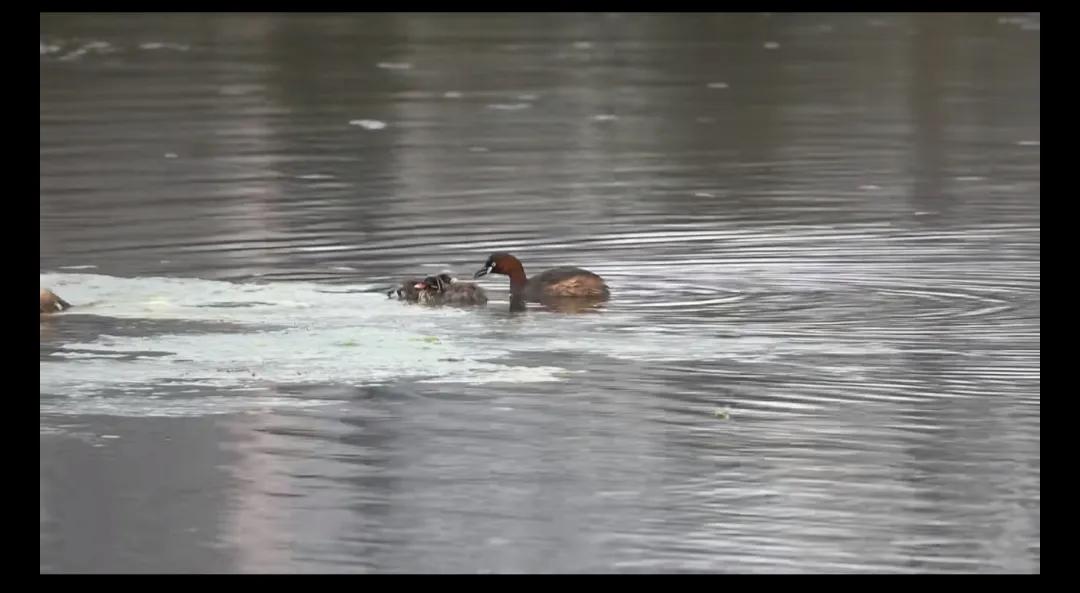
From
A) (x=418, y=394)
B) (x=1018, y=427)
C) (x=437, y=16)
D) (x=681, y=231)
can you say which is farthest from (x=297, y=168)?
(x=437, y=16)

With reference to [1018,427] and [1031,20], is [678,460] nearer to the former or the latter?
[1018,427]

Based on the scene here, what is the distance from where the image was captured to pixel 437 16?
Answer: 3925 centimetres

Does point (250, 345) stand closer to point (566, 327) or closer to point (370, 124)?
point (566, 327)

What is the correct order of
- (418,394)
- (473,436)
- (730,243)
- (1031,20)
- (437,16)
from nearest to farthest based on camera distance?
(473,436) → (418,394) → (730,243) → (1031,20) → (437,16)

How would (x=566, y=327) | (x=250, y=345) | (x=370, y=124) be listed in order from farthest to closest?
(x=370, y=124)
(x=566, y=327)
(x=250, y=345)

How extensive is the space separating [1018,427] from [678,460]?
5.55ft

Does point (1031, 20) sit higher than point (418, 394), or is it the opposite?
point (1031, 20)

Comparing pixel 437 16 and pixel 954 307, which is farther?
pixel 437 16

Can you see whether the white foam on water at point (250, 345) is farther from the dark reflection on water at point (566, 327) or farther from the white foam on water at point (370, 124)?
the white foam on water at point (370, 124)

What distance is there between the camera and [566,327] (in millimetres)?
13234

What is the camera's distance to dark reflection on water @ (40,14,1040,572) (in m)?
9.08

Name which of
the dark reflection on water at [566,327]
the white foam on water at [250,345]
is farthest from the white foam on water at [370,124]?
the white foam on water at [250,345]

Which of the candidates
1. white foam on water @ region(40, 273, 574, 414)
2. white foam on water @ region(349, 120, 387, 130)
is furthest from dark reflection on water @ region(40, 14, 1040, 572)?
white foam on water @ region(349, 120, 387, 130)

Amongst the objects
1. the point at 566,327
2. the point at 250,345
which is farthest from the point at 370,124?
the point at 250,345
